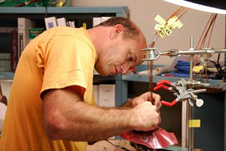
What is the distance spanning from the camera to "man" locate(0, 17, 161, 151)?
82cm

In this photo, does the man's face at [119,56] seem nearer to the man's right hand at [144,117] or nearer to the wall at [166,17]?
the man's right hand at [144,117]

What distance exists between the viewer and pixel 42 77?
977 mm

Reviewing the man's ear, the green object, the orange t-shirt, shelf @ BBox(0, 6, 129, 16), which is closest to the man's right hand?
the orange t-shirt

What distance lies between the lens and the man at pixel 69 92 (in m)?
0.82

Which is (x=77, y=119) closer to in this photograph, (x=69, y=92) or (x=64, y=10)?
(x=69, y=92)

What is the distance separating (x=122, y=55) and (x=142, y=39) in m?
0.13

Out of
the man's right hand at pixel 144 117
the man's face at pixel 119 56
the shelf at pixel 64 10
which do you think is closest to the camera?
the man's right hand at pixel 144 117

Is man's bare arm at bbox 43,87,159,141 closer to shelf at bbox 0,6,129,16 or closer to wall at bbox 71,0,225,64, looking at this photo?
shelf at bbox 0,6,129,16

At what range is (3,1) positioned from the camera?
7.01 ft

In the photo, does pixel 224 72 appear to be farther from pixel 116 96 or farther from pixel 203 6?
pixel 116 96

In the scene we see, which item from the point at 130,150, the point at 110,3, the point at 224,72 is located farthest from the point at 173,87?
the point at 110,3

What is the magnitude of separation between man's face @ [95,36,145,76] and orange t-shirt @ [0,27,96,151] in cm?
16

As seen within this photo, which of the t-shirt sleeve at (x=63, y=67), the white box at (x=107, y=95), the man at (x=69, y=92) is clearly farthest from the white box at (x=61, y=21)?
the t-shirt sleeve at (x=63, y=67)

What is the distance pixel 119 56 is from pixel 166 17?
1205 millimetres
